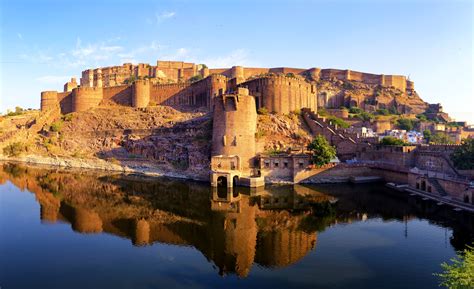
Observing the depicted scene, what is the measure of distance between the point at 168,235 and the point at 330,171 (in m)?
15.7

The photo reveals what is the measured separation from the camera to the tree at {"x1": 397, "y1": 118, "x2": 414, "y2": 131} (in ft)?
154

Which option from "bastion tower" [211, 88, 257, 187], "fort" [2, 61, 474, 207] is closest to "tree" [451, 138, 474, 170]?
"fort" [2, 61, 474, 207]

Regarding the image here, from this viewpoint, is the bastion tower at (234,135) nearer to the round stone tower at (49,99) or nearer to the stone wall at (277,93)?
the stone wall at (277,93)

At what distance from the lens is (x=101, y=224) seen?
1614cm

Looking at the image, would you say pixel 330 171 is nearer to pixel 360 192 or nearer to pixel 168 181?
pixel 360 192

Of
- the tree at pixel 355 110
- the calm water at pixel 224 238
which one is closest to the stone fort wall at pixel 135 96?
the calm water at pixel 224 238

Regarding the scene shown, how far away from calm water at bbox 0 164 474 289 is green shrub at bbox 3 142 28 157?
19181 millimetres

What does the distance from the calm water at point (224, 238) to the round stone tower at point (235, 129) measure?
3516 millimetres

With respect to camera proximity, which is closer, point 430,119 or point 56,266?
point 56,266

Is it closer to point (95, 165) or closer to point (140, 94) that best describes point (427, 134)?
point (140, 94)

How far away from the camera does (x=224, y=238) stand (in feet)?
45.8

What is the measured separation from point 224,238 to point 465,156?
52.4 feet

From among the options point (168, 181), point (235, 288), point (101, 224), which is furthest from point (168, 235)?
point (168, 181)

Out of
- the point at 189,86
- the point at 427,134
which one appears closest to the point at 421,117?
the point at 427,134
